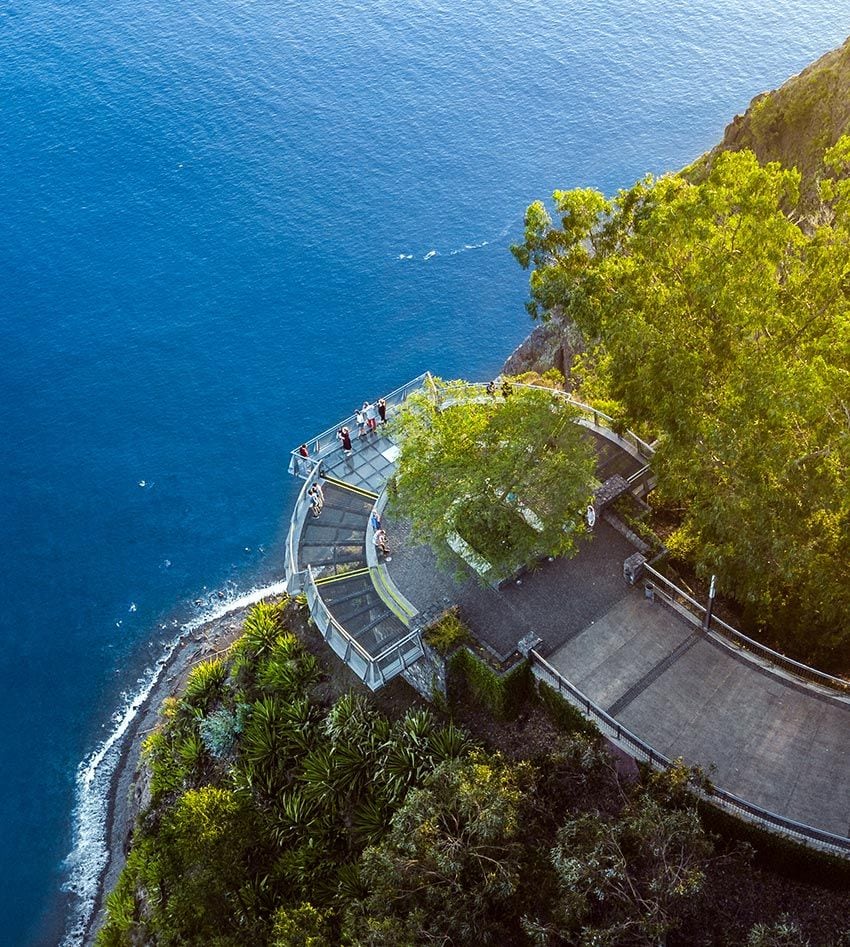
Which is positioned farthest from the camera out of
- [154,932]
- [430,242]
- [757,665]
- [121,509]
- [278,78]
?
[278,78]

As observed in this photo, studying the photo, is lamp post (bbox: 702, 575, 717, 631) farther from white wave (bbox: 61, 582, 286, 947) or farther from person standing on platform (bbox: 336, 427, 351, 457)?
white wave (bbox: 61, 582, 286, 947)

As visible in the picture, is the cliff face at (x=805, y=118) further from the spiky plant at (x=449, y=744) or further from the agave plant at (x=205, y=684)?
the agave plant at (x=205, y=684)

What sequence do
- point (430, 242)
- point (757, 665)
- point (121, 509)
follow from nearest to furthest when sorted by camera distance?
point (757, 665), point (121, 509), point (430, 242)

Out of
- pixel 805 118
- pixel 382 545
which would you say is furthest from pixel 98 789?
pixel 805 118

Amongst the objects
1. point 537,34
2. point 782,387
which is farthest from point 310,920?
point 537,34

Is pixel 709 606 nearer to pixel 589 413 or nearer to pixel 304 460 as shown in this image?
pixel 589 413

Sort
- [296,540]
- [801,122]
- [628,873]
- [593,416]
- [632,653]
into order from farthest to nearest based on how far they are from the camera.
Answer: [801,122] → [593,416] → [296,540] → [632,653] → [628,873]

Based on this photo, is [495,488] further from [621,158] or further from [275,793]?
[621,158]
